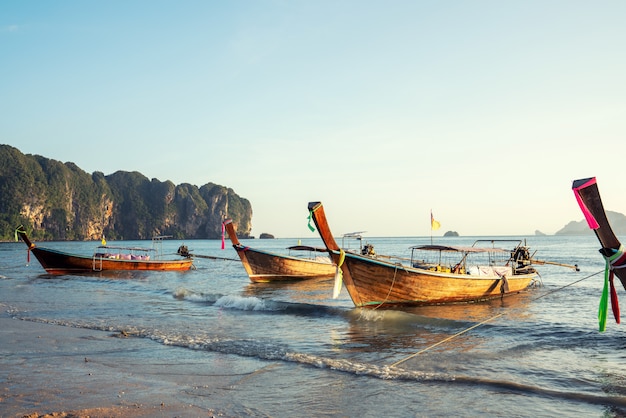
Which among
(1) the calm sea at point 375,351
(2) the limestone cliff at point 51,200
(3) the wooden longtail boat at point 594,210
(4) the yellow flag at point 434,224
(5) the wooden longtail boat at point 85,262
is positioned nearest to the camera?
(3) the wooden longtail boat at point 594,210

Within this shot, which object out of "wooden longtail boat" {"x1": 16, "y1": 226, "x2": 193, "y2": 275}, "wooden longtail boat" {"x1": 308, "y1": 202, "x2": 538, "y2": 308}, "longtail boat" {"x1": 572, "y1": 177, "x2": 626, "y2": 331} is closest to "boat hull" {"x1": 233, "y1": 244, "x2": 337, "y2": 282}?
"wooden longtail boat" {"x1": 16, "y1": 226, "x2": 193, "y2": 275}

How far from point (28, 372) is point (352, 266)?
9.27 metres

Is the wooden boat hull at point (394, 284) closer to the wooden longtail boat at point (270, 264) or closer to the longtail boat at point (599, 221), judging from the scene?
the longtail boat at point (599, 221)

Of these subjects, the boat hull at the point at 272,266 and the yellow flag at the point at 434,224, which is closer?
the yellow flag at the point at 434,224

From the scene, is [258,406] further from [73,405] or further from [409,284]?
[409,284]

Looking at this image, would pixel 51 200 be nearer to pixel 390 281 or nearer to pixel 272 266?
pixel 272 266

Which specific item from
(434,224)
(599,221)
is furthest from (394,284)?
(599,221)

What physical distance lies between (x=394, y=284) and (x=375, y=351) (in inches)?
214

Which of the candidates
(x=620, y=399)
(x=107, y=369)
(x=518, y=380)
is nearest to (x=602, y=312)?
(x=620, y=399)

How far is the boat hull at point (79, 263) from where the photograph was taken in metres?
31.5

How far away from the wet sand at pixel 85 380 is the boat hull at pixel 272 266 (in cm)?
1629

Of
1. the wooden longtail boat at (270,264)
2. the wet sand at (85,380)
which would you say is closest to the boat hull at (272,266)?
the wooden longtail boat at (270,264)

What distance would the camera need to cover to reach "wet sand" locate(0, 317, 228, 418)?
5.65 m

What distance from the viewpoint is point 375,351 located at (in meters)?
9.77
